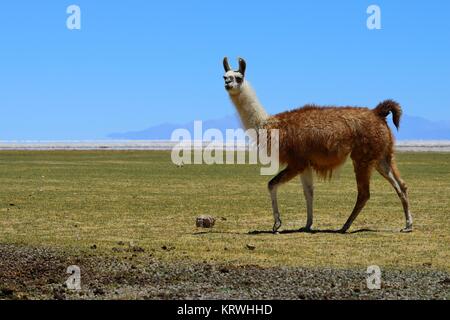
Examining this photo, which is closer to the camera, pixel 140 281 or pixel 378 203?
pixel 140 281

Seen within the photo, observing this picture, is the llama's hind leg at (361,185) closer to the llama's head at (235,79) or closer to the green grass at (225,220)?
the green grass at (225,220)

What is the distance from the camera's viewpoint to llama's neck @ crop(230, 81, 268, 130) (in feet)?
58.3

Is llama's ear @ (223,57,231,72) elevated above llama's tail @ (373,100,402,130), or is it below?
above

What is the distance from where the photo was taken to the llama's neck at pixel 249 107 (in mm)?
17781

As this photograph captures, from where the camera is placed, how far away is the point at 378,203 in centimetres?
2509

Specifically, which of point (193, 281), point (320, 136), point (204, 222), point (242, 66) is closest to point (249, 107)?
point (242, 66)

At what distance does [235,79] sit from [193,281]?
6.65 meters

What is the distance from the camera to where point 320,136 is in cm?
1739

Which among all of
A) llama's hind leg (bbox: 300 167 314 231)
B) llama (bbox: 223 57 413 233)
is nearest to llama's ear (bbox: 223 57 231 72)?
llama (bbox: 223 57 413 233)

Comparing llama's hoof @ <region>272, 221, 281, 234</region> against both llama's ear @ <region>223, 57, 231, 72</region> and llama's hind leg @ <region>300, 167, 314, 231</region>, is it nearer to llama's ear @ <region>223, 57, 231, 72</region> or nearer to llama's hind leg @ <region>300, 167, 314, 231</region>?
llama's hind leg @ <region>300, 167, 314, 231</region>

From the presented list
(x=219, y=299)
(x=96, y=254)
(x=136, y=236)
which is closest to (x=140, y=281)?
(x=219, y=299)

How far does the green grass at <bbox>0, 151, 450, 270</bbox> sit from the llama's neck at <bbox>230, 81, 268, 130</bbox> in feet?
7.85
